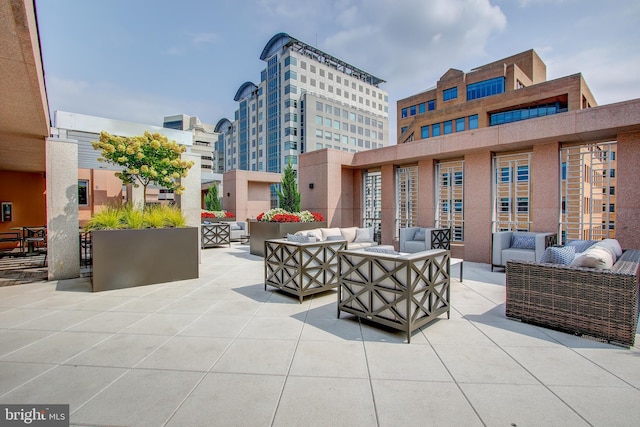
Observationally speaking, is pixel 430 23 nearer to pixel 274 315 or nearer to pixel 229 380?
pixel 274 315

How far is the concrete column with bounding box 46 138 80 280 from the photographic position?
6.06 m

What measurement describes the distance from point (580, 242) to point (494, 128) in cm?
360

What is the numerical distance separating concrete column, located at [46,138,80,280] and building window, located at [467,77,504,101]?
3338cm

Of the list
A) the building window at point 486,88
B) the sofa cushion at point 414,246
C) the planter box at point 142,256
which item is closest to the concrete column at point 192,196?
the planter box at point 142,256

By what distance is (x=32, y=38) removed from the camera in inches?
128

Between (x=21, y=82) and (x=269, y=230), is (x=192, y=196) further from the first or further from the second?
(x=21, y=82)

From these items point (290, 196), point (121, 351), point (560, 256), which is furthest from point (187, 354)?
point (290, 196)

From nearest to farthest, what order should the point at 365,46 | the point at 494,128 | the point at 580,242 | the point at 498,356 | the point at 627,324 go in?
1. the point at 498,356
2. the point at 627,324
3. the point at 580,242
4. the point at 494,128
5. the point at 365,46

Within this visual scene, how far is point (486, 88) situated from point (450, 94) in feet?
12.0

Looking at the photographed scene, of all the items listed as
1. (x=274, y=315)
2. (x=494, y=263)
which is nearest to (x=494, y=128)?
(x=494, y=263)

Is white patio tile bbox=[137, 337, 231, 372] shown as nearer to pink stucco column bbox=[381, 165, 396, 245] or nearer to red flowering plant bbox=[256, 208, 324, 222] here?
red flowering plant bbox=[256, 208, 324, 222]

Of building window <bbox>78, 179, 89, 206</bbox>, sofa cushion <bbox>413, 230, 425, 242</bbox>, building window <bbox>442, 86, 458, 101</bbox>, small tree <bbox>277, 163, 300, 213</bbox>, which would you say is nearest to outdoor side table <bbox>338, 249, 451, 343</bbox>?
sofa cushion <bbox>413, 230, 425, 242</bbox>

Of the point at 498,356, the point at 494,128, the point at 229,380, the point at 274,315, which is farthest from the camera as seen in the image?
the point at 494,128

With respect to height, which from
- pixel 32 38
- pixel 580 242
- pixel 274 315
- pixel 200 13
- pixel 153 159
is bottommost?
pixel 274 315
